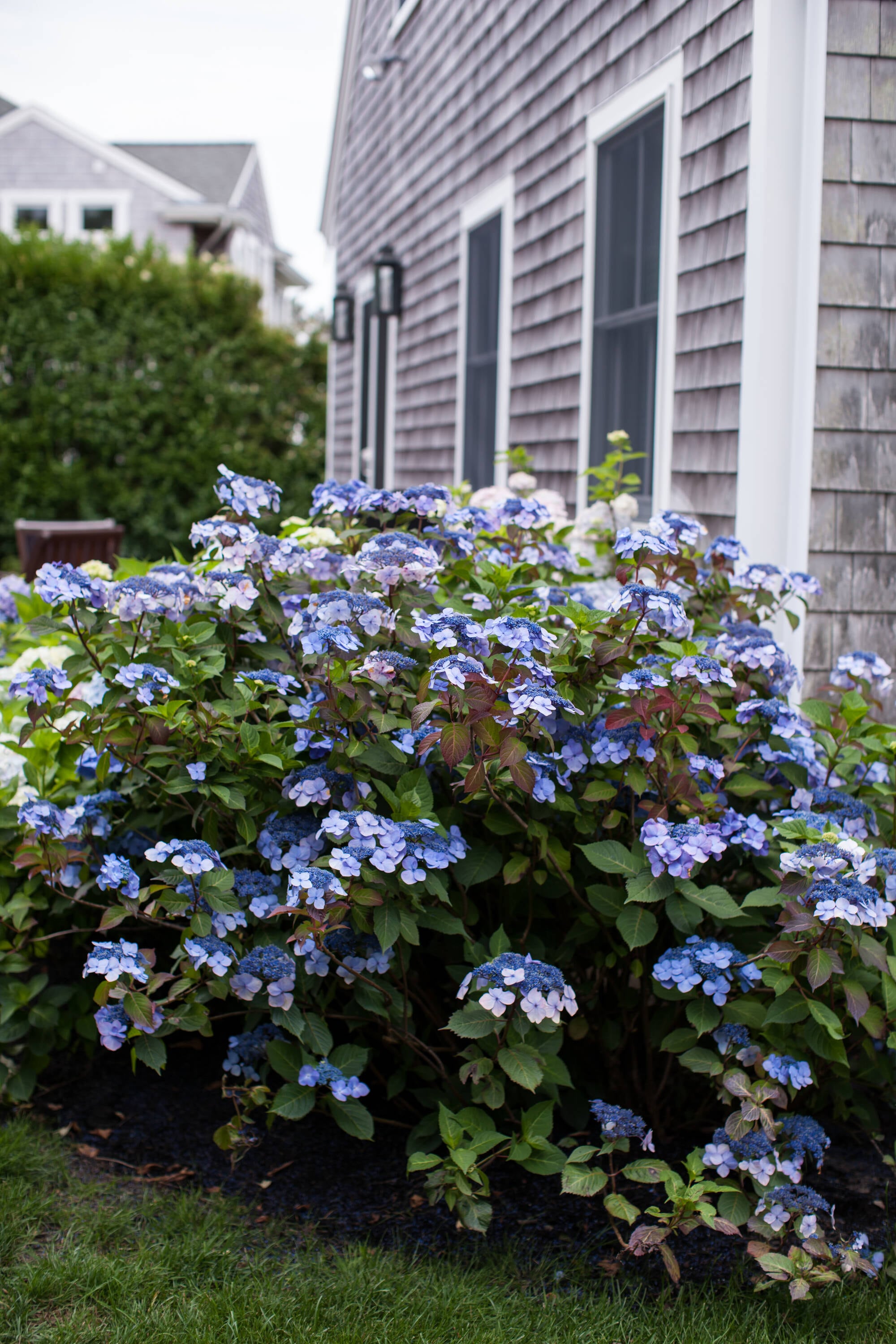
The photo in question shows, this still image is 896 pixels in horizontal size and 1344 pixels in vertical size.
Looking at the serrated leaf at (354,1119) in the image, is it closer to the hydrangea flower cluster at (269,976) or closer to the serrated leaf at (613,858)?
the hydrangea flower cluster at (269,976)

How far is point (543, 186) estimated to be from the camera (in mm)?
5371

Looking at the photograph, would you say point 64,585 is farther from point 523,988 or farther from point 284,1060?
point 523,988

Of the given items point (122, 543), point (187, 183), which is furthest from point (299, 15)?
point (122, 543)

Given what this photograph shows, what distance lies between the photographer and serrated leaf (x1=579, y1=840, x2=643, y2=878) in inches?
80.9

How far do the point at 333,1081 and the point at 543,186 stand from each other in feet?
14.7

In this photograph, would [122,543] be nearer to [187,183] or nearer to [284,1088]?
[284,1088]

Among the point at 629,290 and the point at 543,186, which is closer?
the point at 629,290

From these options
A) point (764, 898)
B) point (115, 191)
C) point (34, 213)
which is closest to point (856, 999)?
point (764, 898)

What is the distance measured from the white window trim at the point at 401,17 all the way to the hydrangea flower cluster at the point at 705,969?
769 cm

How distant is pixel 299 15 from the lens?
109ft

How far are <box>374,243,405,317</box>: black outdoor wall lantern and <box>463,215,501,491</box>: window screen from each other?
1.70 meters

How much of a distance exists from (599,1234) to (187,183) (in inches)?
934

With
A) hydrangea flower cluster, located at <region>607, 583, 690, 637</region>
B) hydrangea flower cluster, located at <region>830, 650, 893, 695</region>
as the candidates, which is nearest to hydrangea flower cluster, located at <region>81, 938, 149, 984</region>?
hydrangea flower cluster, located at <region>607, 583, 690, 637</region>

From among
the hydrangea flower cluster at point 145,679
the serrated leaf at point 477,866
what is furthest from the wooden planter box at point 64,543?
the serrated leaf at point 477,866
